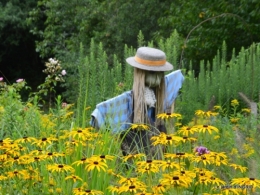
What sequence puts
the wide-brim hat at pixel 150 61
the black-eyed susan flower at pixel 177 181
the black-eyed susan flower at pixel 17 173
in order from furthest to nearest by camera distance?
the wide-brim hat at pixel 150 61
the black-eyed susan flower at pixel 17 173
the black-eyed susan flower at pixel 177 181

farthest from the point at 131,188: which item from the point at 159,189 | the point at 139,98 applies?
the point at 139,98


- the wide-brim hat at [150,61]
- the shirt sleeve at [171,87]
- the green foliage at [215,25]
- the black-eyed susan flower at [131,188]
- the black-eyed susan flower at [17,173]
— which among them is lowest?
the black-eyed susan flower at [131,188]

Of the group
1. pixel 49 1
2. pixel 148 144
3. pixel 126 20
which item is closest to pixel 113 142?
pixel 148 144

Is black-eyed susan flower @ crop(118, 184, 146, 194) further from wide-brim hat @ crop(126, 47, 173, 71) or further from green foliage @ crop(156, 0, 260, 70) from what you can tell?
green foliage @ crop(156, 0, 260, 70)

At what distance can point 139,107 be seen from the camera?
15.9 ft

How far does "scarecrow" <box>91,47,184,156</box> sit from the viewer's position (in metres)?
4.76

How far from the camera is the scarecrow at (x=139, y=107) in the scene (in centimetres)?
476

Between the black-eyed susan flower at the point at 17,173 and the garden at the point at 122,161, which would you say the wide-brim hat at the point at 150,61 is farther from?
the black-eyed susan flower at the point at 17,173

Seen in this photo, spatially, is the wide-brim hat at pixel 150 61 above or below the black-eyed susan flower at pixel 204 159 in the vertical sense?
above

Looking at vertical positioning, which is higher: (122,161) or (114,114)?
(114,114)

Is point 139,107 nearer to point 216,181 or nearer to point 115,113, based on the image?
point 115,113

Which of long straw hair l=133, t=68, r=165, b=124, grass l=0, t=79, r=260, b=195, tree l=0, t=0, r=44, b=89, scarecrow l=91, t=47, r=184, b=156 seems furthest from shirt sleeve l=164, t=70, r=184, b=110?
tree l=0, t=0, r=44, b=89

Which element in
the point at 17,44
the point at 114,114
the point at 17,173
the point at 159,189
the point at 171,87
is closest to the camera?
the point at 159,189

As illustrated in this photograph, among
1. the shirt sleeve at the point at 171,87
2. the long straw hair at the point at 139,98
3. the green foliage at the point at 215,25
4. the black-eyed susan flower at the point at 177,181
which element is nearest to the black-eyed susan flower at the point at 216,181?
the black-eyed susan flower at the point at 177,181
